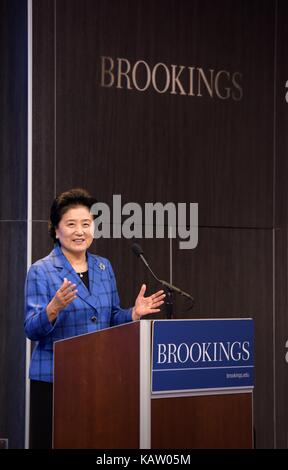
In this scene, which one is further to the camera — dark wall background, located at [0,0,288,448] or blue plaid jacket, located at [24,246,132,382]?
dark wall background, located at [0,0,288,448]

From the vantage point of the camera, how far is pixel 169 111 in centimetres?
548

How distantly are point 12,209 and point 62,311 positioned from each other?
0.96 meters

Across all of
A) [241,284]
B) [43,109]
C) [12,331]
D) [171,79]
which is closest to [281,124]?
[171,79]

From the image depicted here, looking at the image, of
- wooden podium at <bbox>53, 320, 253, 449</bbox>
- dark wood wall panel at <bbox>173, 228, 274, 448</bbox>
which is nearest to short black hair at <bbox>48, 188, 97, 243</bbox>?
wooden podium at <bbox>53, 320, 253, 449</bbox>

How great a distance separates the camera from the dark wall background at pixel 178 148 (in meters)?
5.03

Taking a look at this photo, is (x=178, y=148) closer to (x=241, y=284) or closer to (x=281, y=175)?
(x=281, y=175)

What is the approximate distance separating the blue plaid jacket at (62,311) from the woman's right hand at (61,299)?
0.18 meters

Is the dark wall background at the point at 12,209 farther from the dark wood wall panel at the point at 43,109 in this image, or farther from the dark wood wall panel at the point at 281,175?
the dark wood wall panel at the point at 281,175

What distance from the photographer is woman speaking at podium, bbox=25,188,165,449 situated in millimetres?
4293

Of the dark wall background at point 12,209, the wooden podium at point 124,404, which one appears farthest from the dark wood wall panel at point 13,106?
the wooden podium at point 124,404

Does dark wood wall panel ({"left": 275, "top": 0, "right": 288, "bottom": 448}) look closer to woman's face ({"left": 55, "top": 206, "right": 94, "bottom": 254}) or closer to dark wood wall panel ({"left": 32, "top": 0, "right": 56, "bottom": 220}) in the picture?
Answer: dark wood wall panel ({"left": 32, "top": 0, "right": 56, "bottom": 220})

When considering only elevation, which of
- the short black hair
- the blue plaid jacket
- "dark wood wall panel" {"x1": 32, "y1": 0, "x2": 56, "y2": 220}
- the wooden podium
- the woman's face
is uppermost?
"dark wood wall panel" {"x1": 32, "y1": 0, "x2": 56, "y2": 220}

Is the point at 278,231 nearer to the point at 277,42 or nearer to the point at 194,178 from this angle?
the point at 194,178

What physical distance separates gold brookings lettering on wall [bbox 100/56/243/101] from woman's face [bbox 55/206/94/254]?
1.10 meters
